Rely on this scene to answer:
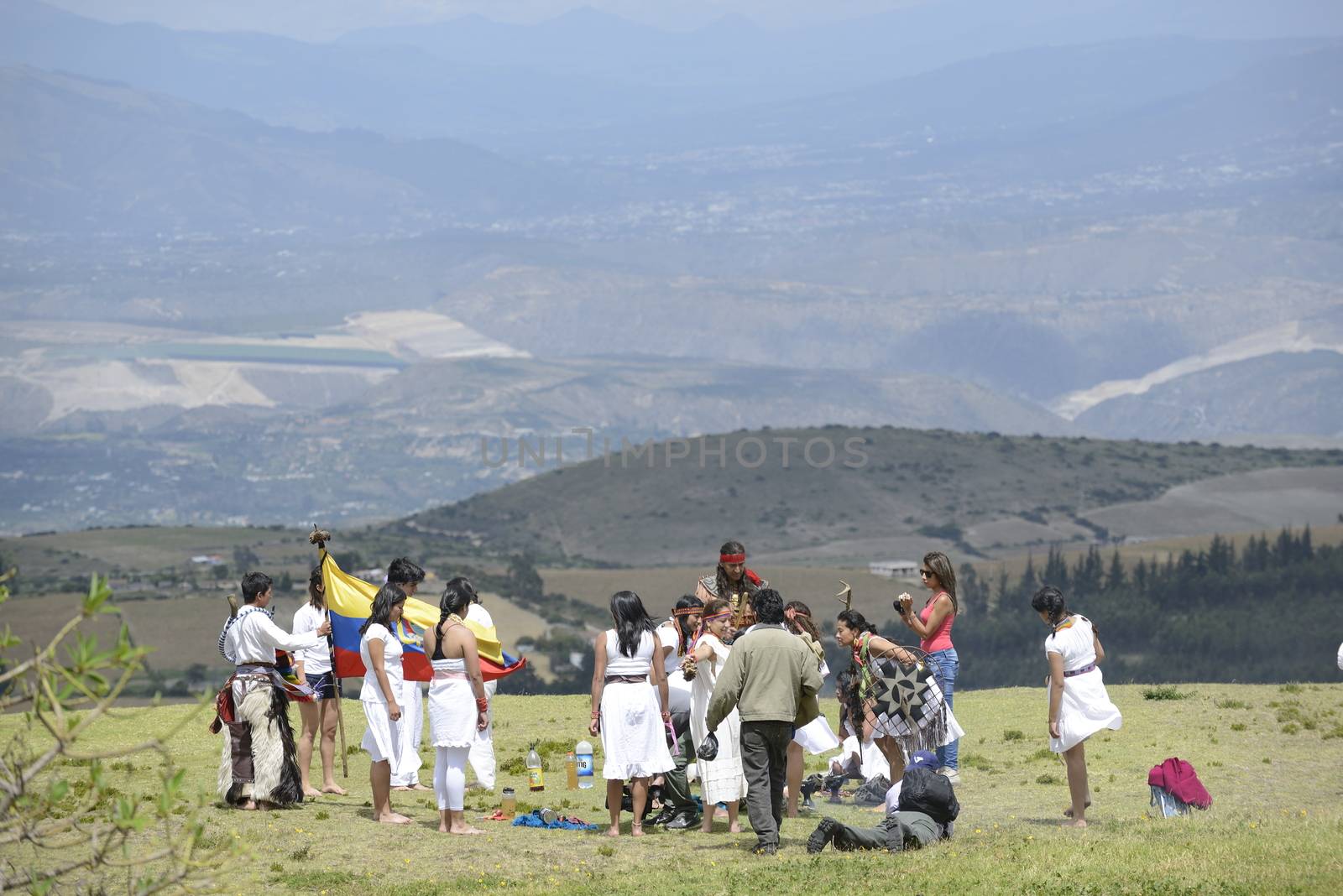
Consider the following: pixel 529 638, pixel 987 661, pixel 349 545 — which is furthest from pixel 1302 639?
pixel 349 545

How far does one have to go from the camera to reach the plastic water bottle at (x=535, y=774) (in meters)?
19.1

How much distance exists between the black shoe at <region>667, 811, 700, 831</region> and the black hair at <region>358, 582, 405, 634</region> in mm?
3183

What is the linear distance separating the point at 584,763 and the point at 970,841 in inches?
225

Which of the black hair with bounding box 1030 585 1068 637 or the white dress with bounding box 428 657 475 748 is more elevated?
the black hair with bounding box 1030 585 1068 637

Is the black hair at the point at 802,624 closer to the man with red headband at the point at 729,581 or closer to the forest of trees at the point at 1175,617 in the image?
the man with red headband at the point at 729,581

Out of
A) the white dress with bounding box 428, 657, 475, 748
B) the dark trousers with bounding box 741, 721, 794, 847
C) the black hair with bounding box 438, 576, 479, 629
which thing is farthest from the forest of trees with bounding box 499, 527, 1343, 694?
the dark trousers with bounding box 741, 721, 794, 847

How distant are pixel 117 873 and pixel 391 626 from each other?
3.63 metres

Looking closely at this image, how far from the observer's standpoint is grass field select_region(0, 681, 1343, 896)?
43.4 ft

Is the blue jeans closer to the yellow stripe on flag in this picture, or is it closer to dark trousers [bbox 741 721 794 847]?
dark trousers [bbox 741 721 794 847]

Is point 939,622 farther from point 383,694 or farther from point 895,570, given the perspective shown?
point 895,570

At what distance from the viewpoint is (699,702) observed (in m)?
16.8

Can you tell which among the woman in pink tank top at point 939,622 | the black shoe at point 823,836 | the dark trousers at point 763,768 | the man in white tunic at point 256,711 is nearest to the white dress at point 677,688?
the woman in pink tank top at point 939,622

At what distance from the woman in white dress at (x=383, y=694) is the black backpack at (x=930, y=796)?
15.2 feet

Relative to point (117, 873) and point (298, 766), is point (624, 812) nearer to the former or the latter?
point (298, 766)
